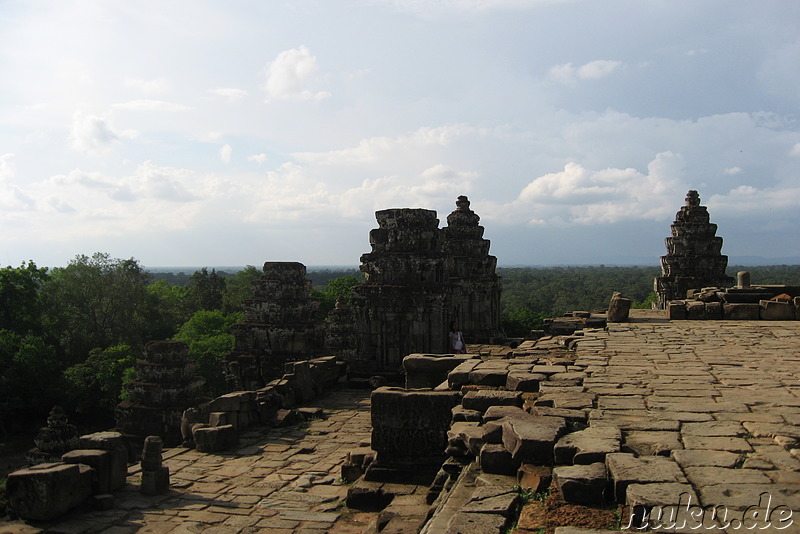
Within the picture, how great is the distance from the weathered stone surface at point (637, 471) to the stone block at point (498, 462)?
751mm

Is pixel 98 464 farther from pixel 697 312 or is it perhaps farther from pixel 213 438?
pixel 697 312

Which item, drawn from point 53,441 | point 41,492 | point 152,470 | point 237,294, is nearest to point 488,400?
point 152,470

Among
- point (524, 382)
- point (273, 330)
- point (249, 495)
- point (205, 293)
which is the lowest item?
point (249, 495)

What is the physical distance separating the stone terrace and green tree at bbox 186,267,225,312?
3726 cm

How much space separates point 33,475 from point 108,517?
2.67 feet

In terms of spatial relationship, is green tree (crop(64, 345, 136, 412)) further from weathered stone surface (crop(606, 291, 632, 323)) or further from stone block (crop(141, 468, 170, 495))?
stone block (crop(141, 468, 170, 495))

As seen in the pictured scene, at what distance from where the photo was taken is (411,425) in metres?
6.70

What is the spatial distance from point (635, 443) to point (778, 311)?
11068mm

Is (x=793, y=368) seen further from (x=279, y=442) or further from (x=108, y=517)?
(x=108, y=517)

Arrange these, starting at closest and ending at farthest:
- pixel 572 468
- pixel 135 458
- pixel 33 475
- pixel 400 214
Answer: pixel 572 468 < pixel 33 475 < pixel 135 458 < pixel 400 214

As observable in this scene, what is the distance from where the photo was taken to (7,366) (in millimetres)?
25578

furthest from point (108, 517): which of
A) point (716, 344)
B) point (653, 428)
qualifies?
point (716, 344)

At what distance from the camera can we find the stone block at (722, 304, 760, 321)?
44.5 ft

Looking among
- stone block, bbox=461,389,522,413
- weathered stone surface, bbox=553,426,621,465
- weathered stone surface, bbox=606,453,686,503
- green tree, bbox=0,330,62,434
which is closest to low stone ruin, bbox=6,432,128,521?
stone block, bbox=461,389,522,413
